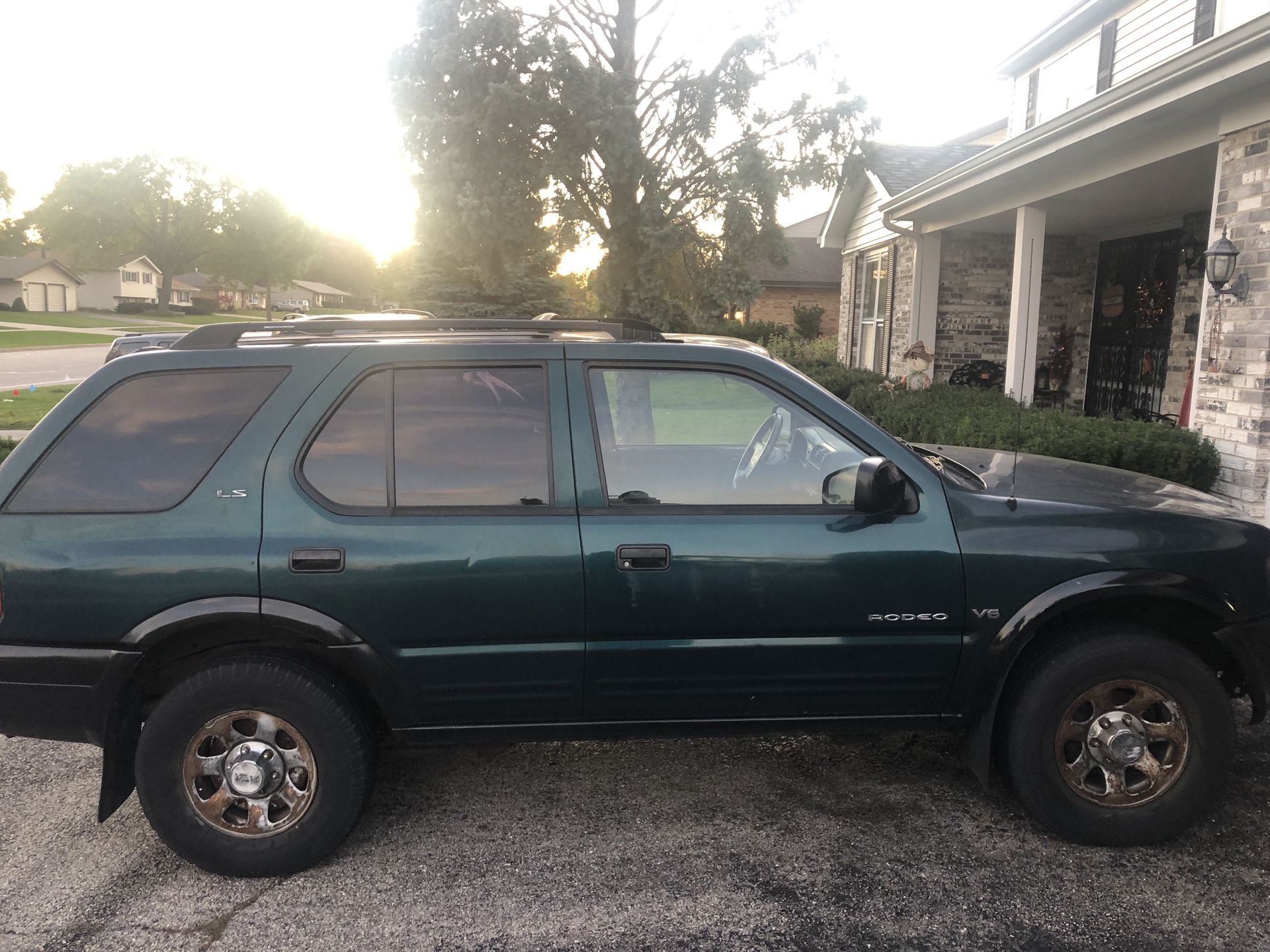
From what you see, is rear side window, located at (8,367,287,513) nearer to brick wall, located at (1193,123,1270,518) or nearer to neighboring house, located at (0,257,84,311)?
brick wall, located at (1193,123,1270,518)

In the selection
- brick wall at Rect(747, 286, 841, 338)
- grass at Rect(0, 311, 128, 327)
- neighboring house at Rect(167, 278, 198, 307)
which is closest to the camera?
brick wall at Rect(747, 286, 841, 338)

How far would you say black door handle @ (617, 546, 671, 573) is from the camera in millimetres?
3117

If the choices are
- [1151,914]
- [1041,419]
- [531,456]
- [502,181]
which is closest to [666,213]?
[502,181]

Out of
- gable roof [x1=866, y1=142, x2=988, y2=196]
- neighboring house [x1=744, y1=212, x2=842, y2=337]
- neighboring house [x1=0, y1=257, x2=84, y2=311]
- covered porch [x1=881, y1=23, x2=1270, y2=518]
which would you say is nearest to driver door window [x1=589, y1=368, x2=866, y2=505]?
covered porch [x1=881, y1=23, x2=1270, y2=518]

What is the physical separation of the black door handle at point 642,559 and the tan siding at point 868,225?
13682mm

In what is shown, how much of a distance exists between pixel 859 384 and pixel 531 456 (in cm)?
946

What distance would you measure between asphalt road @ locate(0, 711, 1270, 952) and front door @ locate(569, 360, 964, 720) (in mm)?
512

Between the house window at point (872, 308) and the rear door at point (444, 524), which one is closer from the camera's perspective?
the rear door at point (444, 524)

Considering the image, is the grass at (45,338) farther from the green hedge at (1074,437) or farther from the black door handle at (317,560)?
the black door handle at (317,560)

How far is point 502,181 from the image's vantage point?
11.9 metres

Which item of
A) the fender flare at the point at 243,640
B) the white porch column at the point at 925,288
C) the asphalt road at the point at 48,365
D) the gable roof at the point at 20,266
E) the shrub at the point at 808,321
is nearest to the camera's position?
the fender flare at the point at 243,640

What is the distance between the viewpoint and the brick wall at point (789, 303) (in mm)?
36750

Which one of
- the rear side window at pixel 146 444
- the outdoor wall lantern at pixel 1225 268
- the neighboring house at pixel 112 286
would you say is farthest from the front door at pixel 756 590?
the neighboring house at pixel 112 286

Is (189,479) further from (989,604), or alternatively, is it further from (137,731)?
(989,604)
